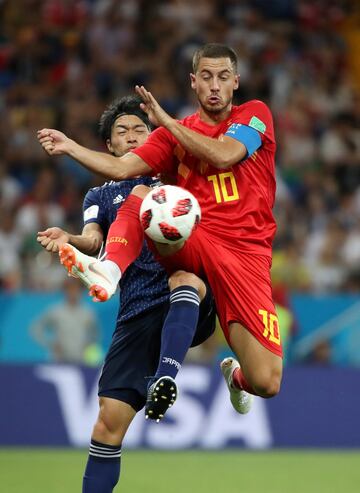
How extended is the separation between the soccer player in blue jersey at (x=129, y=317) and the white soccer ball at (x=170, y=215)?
0.34 meters

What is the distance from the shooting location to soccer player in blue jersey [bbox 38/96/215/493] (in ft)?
20.5

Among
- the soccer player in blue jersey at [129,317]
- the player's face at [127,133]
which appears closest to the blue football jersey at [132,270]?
the soccer player in blue jersey at [129,317]

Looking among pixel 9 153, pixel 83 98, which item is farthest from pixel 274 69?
pixel 9 153

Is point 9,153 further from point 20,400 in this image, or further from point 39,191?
point 20,400

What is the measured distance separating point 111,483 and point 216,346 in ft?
18.7

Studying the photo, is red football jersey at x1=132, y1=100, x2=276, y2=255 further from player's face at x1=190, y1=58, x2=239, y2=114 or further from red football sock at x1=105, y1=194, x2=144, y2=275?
red football sock at x1=105, y1=194, x2=144, y2=275

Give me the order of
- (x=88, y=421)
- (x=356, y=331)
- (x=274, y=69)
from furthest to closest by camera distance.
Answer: (x=274, y=69) → (x=356, y=331) → (x=88, y=421)


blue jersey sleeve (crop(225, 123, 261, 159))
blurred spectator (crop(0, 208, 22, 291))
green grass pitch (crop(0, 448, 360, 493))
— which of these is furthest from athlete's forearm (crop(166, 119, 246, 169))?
blurred spectator (crop(0, 208, 22, 291))

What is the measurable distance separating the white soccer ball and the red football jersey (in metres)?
0.33

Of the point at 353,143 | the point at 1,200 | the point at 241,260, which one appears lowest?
the point at 241,260

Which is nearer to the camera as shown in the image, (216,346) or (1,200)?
(216,346)

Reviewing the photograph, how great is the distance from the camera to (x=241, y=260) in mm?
6488

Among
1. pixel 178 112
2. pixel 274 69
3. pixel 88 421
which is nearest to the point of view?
pixel 88 421

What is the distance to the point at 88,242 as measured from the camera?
21.7 ft
